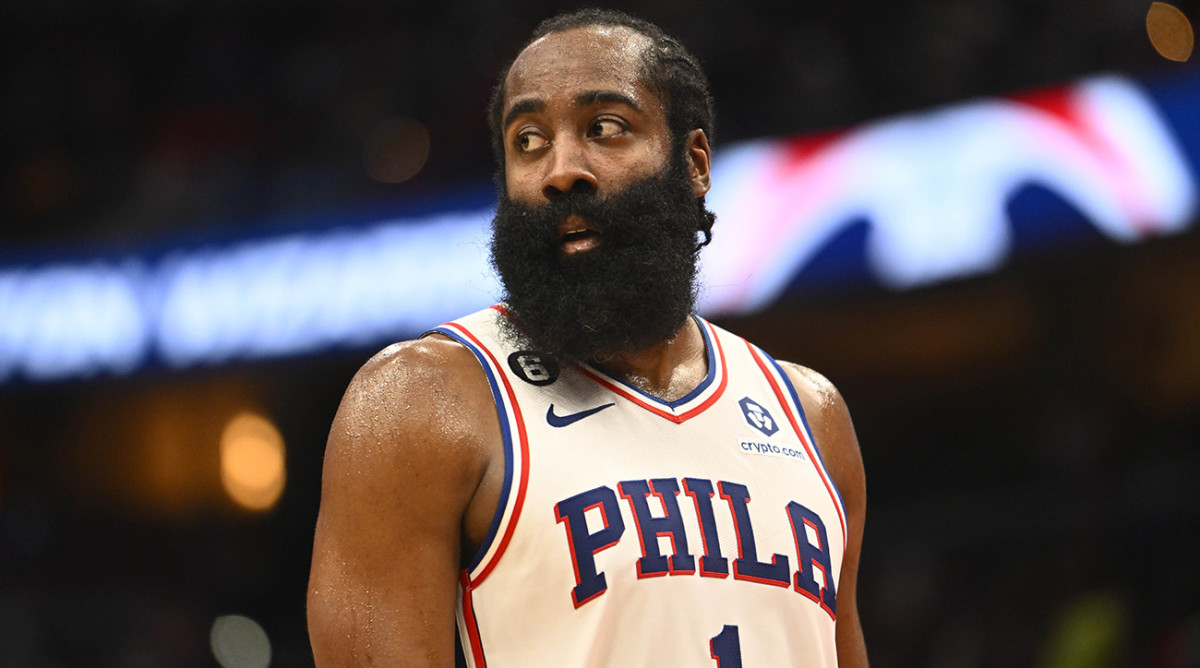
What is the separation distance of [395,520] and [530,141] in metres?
0.79

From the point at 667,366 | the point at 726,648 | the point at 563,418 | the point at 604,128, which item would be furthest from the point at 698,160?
the point at 726,648

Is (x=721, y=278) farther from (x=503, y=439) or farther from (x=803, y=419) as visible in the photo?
(x=503, y=439)

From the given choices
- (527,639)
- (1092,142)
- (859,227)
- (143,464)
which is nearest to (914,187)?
(859,227)

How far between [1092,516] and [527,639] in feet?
21.3

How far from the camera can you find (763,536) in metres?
2.23

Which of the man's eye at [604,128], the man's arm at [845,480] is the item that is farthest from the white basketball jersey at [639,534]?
the man's eye at [604,128]

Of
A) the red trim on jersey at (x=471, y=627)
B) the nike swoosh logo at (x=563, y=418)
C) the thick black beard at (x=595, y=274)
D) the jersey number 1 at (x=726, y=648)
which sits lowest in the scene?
→ the jersey number 1 at (x=726, y=648)

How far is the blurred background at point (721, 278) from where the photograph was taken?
686 cm

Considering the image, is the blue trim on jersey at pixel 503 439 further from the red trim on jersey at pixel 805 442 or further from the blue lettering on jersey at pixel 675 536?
the red trim on jersey at pixel 805 442

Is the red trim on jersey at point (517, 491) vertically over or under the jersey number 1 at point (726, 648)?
over

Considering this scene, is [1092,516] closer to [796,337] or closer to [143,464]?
[796,337]

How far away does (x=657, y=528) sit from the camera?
211cm

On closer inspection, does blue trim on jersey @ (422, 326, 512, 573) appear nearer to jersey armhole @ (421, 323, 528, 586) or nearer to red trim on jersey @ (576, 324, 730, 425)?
jersey armhole @ (421, 323, 528, 586)

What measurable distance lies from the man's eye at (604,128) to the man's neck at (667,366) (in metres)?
0.42
